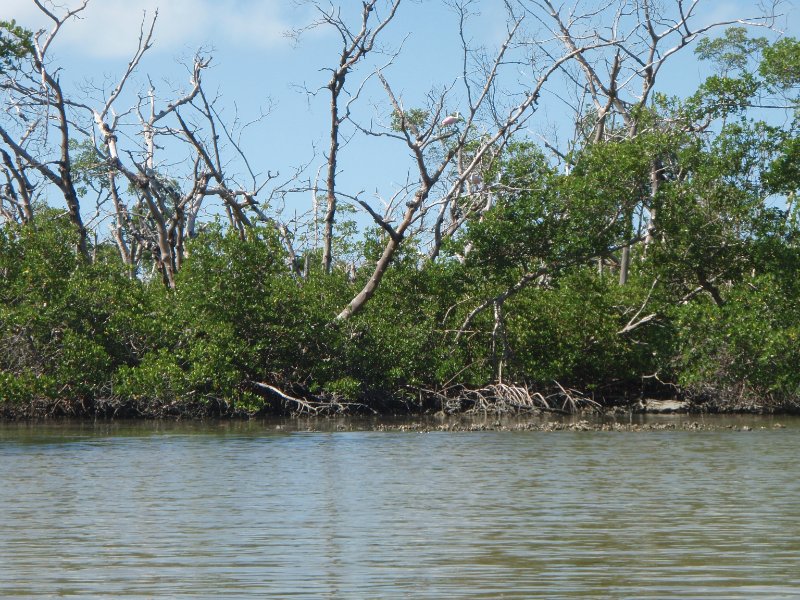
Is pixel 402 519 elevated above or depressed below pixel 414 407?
below

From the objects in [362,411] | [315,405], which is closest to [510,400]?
[362,411]

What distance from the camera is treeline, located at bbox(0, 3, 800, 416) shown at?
21.3m

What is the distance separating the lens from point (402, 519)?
343 inches

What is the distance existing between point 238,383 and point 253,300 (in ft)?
5.23

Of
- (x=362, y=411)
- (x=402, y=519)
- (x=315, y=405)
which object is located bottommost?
(x=402, y=519)

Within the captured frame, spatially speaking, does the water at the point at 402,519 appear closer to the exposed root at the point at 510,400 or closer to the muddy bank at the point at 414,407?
the muddy bank at the point at 414,407

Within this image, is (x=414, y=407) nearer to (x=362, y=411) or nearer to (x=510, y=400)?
(x=362, y=411)

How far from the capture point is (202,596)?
5.81 metres

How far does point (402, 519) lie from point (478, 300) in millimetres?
15202

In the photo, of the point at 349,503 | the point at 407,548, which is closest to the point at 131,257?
the point at 349,503

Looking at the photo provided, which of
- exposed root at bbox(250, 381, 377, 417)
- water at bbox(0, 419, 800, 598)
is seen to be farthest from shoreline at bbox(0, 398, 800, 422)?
water at bbox(0, 419, 800, 598)

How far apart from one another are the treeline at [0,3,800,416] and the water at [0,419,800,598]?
5.87 meters

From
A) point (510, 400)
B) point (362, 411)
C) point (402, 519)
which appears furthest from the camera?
point (362, 411)

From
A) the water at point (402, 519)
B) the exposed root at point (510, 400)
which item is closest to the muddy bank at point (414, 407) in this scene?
the exposed root at point (510, 400)
